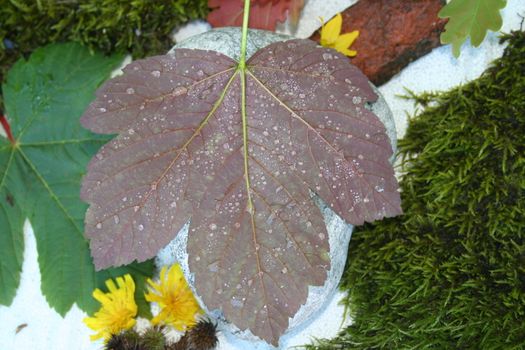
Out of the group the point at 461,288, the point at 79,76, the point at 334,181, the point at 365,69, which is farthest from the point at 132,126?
the point at 461,288

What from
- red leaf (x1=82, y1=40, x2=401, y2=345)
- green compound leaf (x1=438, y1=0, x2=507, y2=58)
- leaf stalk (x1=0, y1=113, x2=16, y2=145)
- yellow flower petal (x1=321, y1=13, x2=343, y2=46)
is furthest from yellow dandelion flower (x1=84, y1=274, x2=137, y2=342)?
green compound leaf (x1=438, y1=0, x2=507, y2=58)

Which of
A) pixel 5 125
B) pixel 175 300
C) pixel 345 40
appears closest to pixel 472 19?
pixel 345 40

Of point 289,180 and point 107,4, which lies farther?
point 107,4

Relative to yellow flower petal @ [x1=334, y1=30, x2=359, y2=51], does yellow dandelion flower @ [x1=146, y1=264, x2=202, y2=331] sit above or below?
below

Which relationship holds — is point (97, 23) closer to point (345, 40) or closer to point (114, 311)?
point (345, 40)

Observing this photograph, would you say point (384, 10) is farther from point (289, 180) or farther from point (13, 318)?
point (13, 318)

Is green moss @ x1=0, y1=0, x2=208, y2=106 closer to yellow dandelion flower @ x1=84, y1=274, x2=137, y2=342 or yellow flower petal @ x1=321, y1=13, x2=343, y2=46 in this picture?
yellow flower petal @ x1=321, y1=13, x2=343, y2=46
